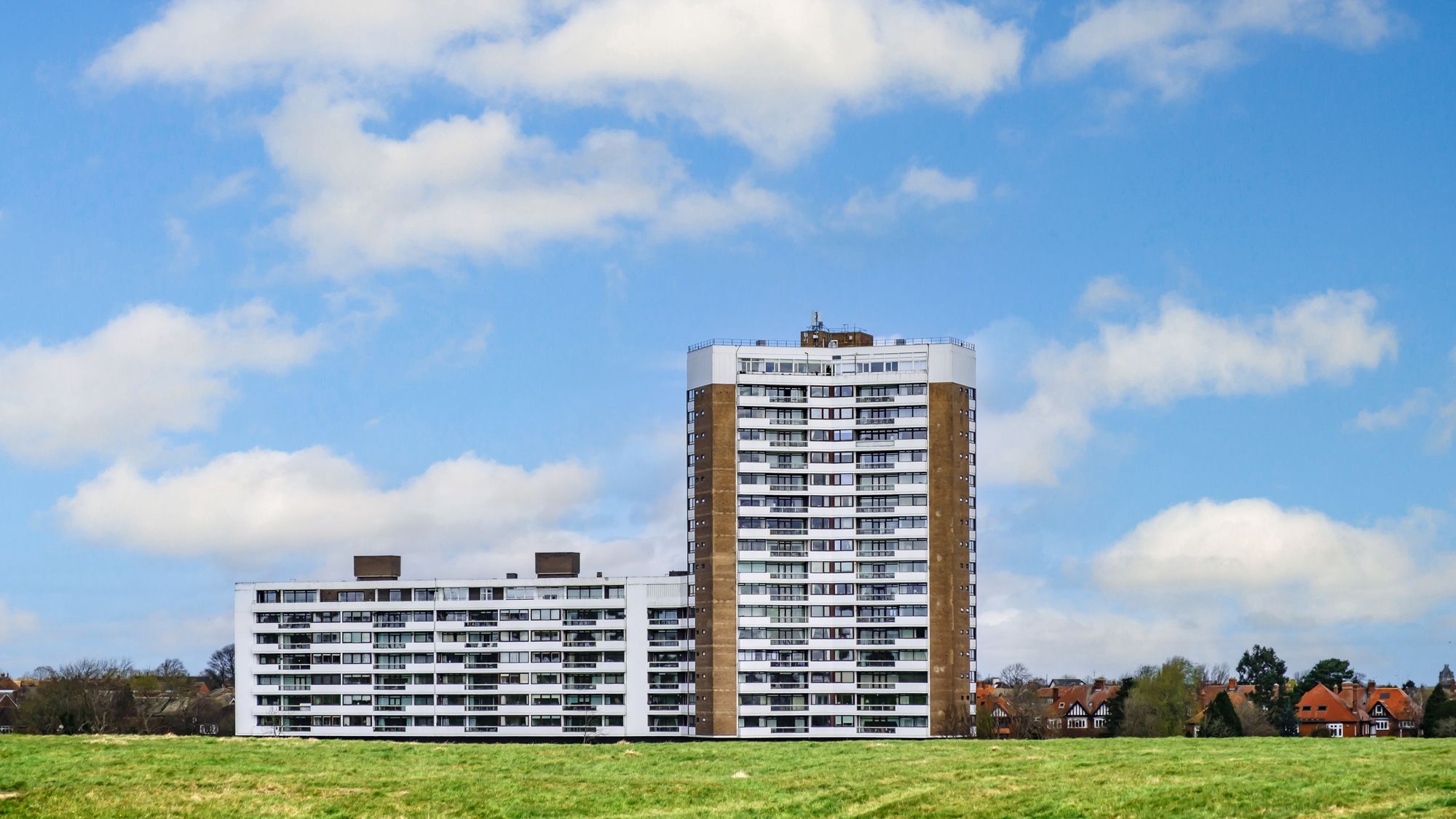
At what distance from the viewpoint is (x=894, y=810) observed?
7600 cm

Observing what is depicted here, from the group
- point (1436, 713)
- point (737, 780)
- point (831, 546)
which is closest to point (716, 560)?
point (831, 546)

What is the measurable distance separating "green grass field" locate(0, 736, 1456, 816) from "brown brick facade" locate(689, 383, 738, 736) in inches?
3280

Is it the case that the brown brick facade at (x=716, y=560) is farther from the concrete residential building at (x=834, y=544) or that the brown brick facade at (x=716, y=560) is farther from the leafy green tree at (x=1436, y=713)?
the leafy green tree at (x=1436, y=713)

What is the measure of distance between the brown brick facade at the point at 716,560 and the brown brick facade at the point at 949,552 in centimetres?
2242

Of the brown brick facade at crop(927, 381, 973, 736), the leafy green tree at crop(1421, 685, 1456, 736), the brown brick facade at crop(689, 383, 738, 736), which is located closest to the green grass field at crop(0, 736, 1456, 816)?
the brown brick facade at crop(927, 381, 973, 736)

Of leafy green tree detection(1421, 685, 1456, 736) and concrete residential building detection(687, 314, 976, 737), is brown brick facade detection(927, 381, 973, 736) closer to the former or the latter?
concrete residential building detection(687, 314, 976, 737)

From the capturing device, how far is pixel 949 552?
634ft

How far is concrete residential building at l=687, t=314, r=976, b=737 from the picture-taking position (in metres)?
192

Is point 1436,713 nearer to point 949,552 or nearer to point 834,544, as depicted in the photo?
point 949,552

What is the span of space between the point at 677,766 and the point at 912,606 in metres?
97.2

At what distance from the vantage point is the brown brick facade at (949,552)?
19138 cm

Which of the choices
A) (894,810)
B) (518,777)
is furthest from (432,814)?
(894,810)

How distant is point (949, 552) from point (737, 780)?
107086mm

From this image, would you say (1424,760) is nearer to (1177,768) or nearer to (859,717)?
(1177,768)
